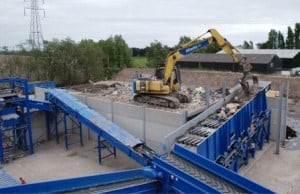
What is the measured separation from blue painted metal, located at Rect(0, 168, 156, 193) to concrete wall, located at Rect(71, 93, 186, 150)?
22.1 feet

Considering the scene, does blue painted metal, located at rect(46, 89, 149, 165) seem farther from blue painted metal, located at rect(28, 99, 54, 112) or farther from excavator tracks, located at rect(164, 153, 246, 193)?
excavator tracks, located at rect(164, 153, 246, 193)

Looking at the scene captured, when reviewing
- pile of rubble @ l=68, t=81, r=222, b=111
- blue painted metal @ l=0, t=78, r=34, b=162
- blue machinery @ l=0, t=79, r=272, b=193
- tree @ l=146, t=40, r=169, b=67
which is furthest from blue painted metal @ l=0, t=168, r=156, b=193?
→ tree @ l=146, t=40, r=169, b=67

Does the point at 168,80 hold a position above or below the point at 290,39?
below

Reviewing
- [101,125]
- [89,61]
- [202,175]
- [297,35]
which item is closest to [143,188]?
[202,175]

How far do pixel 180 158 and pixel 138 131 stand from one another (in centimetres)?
771

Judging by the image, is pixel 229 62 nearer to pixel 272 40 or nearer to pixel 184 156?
pixel 272 40

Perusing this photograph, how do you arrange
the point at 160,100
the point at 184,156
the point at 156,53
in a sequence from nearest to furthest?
the point at 184,156
the point at 160,100
the point at 156,53

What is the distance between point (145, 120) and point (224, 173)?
832cm

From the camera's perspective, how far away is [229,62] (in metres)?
32.2

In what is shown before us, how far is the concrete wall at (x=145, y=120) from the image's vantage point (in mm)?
13250

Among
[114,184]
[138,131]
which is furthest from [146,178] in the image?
[138,131]

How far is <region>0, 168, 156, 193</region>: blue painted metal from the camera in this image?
5.00 metres

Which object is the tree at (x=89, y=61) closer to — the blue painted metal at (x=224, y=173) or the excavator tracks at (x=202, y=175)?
the excavator tracks at (x=202, y=175)

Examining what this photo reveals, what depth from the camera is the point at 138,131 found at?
47.5 ft
